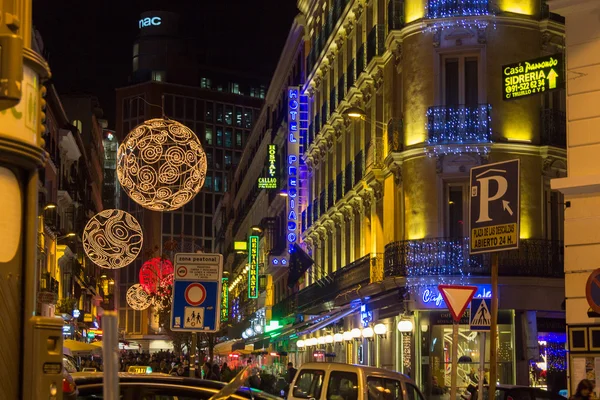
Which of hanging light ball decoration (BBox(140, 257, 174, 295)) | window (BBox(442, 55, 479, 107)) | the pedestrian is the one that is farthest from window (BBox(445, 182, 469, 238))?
hanging light ball decoration (BBox(140, 257, 174, 295))

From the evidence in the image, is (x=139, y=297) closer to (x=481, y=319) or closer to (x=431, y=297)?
(x=431, y=297)

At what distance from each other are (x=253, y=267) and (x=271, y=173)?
10.4 meters

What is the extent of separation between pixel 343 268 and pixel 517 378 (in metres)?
11.2

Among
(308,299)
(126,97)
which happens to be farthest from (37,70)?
(126,97)

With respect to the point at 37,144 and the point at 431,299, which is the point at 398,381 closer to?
Result: the point at 37,144

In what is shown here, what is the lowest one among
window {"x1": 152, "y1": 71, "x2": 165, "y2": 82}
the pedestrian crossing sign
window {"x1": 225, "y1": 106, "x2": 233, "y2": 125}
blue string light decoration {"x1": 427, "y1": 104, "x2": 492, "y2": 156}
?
the pedestrian crossing sign

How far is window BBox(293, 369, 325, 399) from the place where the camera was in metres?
17.2

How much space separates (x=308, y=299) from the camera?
157ft

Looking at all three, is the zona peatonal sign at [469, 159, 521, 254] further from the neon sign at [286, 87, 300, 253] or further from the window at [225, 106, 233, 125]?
the window at [225, 106, 233, 125]

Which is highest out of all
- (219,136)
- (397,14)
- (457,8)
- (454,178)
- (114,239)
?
(219,136)

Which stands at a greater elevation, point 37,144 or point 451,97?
point 451,97

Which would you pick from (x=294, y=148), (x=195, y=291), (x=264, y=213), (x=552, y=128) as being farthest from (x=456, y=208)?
(x=264, y=213)

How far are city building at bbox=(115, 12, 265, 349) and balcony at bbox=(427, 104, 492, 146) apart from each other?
110 metres

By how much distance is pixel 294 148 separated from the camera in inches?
2098
